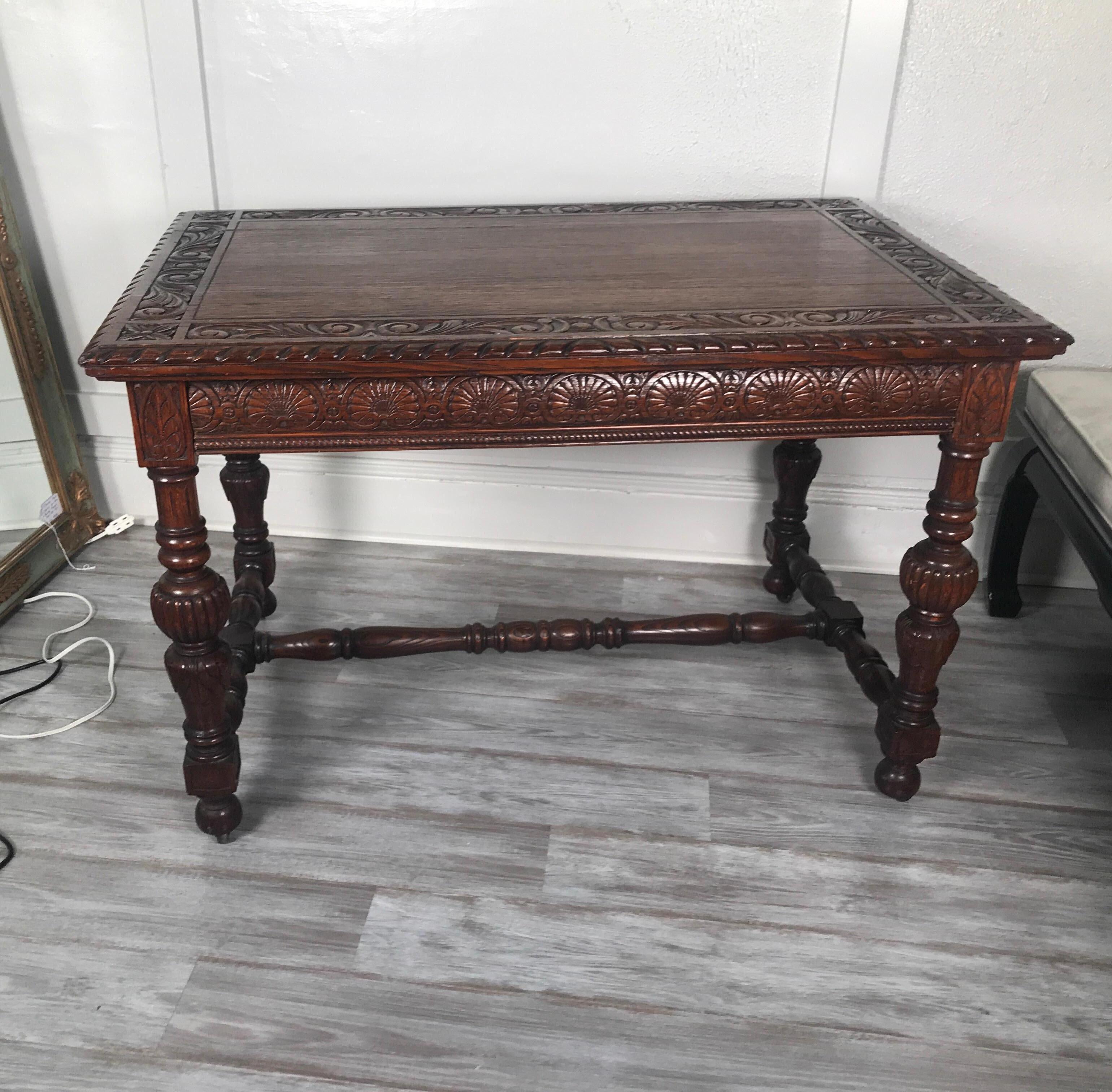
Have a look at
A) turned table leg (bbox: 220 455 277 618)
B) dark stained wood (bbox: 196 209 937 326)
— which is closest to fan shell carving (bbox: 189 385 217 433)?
dark stained wood (bbox: 196 209 937 326)

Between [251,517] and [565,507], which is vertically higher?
[251,517]

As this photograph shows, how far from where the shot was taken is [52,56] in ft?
7.65

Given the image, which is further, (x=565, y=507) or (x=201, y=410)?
(x=565, y=507)

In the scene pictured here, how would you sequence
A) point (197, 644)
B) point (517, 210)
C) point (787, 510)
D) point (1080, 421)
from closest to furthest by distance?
1. point (197, 644)
2. point (1080, 421)
3. point (517, 210)
4. point (787, 510)

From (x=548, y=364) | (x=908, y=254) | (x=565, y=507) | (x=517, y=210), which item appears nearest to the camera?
(x=548, y=364)

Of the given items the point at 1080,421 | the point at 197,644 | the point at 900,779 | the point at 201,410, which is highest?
the point at 201,410

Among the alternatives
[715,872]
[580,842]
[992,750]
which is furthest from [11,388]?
[992,750]

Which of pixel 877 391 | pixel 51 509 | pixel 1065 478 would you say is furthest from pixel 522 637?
pixel 51 509

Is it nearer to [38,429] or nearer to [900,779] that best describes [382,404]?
[900,779]

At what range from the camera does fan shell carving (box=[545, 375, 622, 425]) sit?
1523 mm

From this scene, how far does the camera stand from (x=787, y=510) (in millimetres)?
2447

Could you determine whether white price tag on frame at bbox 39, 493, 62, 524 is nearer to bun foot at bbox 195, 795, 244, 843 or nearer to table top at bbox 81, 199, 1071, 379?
table top at bbox 81, 199, 1071, 379

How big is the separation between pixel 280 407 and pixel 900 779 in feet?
4.15

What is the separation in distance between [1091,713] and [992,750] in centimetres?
28
